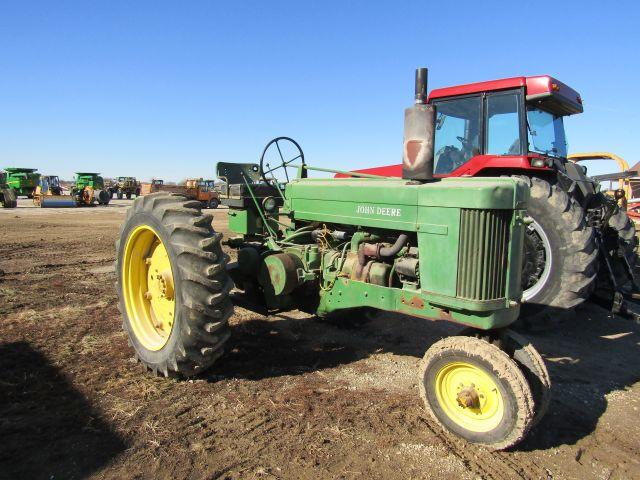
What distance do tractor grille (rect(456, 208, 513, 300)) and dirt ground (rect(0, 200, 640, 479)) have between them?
91 cm

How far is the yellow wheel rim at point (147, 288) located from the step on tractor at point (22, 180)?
3292cm

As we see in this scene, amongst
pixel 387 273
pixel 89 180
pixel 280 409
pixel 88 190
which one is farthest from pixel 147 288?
pixel 89 180

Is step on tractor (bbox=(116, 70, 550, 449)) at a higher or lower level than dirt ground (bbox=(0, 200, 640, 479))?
higher

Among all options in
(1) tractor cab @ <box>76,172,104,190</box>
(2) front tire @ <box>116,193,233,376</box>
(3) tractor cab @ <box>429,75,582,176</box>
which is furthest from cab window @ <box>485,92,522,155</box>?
(1) tractor cab @ <box>76,172,104,190</box>

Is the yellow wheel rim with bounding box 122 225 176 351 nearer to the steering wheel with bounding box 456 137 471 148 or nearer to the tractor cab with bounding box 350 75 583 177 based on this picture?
the tractor cab with bounding box 350 75 583 177

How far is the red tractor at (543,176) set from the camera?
452 centimetres

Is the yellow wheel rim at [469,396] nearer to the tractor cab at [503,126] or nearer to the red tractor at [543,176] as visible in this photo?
the red tractor at [543,176]

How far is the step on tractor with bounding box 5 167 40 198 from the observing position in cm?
3102

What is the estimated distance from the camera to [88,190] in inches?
1144

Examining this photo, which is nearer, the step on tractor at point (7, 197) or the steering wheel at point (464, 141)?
the steering wheel at point (464, 141)

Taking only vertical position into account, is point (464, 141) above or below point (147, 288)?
above

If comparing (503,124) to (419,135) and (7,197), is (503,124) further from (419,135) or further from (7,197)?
(7,197)

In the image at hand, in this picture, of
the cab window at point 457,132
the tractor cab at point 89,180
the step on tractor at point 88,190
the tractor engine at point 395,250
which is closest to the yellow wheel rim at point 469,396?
the tractor engine at point 395,250

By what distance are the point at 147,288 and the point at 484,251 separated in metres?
2.74
